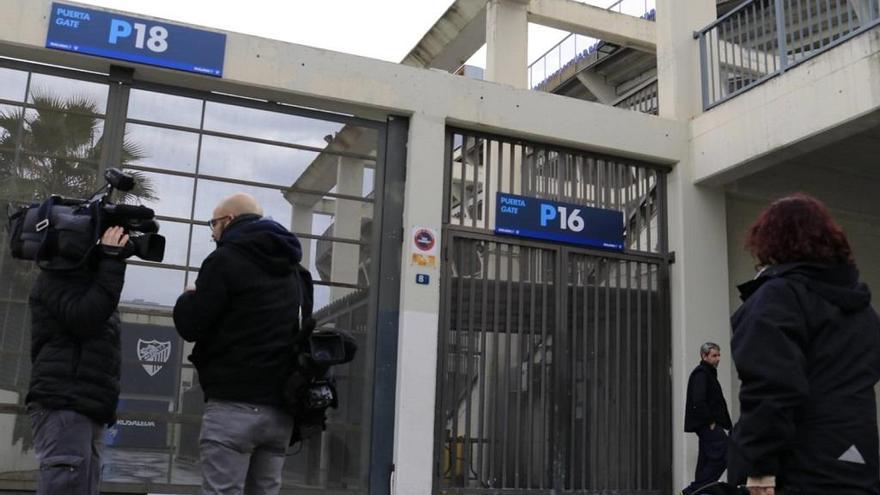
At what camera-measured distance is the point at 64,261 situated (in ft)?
12.3

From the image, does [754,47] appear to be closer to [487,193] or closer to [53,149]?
[487,193]

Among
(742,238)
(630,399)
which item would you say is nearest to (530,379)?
(630,399)

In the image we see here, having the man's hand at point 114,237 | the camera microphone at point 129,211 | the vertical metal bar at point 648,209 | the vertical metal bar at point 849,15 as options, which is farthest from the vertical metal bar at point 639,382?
the man's hand at point 114,237

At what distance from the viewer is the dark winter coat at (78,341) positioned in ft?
11.9

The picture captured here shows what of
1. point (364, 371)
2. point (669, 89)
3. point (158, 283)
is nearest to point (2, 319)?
point (158, 283)

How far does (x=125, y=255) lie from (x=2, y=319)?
11.5 ft

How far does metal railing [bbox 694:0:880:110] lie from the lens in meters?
7.87

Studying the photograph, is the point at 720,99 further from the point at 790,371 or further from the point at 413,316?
the point at 790,371

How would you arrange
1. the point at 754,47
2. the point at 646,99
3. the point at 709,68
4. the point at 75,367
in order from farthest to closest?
the point at 646,99, the point at 709,68, the point at 754,47, the point at 75,367

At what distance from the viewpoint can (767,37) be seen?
8828 mm

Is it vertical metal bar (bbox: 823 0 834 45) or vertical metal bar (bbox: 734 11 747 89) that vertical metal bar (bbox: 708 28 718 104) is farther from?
vertical metal bar (bbox: 823 0 834 45)

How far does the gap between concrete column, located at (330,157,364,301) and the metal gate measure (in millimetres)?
853

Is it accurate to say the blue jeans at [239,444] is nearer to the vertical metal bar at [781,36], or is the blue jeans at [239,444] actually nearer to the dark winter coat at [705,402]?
the dark winter coat at [705,402]

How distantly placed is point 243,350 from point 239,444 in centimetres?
39
